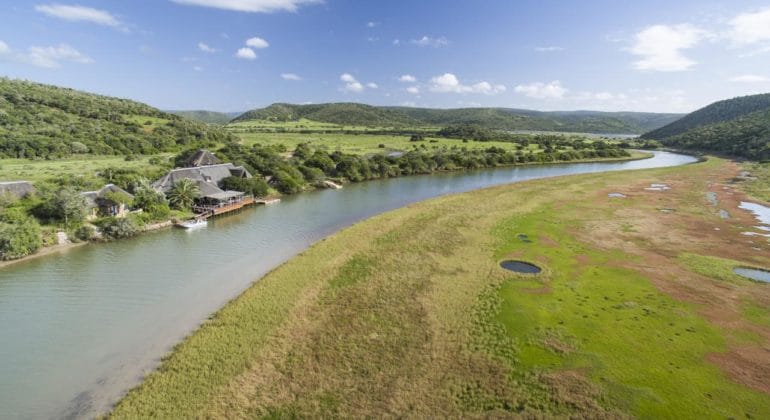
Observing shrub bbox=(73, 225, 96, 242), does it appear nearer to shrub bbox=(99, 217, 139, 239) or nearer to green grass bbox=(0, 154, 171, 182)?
shrub bbox=(99, 217, 139, 239)

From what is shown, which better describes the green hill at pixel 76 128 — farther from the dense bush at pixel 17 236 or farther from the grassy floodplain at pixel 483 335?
the grassy floodplain at pixel 483 335

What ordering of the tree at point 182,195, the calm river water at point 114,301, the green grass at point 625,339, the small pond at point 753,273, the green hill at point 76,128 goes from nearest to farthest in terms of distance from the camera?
the green grass at point 625,339, the calm river water at point 114,301, the small pond at point 753,273, the tree at point 182,195, the green hill at point 76,128

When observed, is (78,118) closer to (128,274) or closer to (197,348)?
(128,274)

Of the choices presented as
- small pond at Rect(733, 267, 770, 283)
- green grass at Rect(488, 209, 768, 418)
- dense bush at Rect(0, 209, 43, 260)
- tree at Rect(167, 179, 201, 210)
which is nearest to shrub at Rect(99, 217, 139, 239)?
A: dense bush at Rect(0, 209, 43, 260)

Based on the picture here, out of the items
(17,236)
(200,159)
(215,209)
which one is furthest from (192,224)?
(200,159)

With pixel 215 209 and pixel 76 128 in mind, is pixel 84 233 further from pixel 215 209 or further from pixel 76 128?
pixel 76 128

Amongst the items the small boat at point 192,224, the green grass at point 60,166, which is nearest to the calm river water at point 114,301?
the small boat at point 192,224
